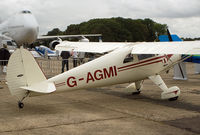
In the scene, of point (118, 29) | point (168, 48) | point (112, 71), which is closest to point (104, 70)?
point (112, 71)

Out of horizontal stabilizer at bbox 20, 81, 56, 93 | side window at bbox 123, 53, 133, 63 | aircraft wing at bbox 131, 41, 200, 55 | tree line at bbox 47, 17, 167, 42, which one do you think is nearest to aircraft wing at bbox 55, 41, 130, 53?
side window at bbox 123, 53, 133, 63

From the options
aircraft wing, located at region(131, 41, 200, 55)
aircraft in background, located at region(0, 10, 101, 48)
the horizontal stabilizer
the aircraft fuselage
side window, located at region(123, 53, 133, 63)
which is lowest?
the horizontal stabilizer

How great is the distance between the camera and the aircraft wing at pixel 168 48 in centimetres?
809

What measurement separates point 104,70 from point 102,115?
171cm

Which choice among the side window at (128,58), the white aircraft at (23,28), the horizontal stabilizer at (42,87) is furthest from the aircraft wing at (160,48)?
the white aircraft at (23,28)

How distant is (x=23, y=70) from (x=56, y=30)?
424 ft

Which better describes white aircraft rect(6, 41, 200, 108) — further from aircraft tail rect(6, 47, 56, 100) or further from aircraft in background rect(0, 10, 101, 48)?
aircraft in background rect(0, 10, 101, 48)

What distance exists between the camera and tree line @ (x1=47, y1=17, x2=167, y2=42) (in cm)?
9125

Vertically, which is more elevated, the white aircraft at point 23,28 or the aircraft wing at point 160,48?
the white aircraft at point 23,28

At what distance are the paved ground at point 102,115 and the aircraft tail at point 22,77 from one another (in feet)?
2.21

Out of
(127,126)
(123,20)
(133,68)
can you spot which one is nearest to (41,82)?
(127,126)

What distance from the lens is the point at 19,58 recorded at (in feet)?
24.3

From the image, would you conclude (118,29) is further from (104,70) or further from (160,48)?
(104,70)

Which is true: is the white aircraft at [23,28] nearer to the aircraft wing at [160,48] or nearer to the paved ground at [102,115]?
the paved ground at [102,115]
